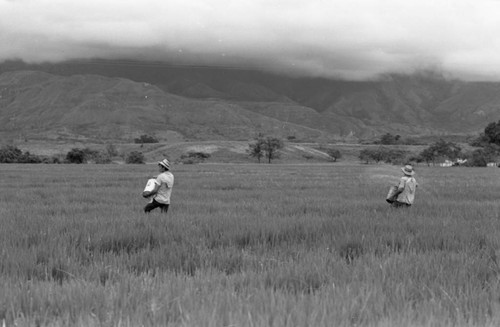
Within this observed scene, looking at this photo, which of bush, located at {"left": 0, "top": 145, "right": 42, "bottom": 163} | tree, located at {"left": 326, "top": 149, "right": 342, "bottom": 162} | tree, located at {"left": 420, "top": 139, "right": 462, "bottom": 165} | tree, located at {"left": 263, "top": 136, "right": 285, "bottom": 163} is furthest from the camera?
tree, located at {"left": 326, "top": 149, "right": 342, "bottom": 162}

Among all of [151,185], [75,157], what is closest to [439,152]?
[75,157]

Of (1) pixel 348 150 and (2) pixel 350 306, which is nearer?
(2) pixel 350 306

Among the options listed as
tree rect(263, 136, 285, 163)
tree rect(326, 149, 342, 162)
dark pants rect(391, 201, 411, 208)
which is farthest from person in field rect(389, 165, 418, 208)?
tree rect(326, 149, 342, 162)

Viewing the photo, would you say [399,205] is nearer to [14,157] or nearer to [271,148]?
[14,157]

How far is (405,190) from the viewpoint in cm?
1420

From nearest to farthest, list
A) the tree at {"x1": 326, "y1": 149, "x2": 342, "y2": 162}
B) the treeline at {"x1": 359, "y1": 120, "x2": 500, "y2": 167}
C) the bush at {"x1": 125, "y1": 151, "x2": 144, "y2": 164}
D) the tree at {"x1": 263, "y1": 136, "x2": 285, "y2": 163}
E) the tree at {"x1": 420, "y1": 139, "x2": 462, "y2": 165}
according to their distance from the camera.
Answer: the bush at {"x1": 125, "y1": 151, "x2": 144, "y2": 164}
the treeline at {"x1": 359, "y1": 120, "x2": 500, "y2": 167}
the tree at {"x1": 420, "y1": 139, "x2": 462, "y2": 165}
the tree at {"x1": 263, "y1": 136, "x2": 285, "y2": 163}
the tree at {"x1": 326, "y1": 149, "x2": 342, "y2": 162}

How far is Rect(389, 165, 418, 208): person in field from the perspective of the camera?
13.8m

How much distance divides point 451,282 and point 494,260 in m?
1.97

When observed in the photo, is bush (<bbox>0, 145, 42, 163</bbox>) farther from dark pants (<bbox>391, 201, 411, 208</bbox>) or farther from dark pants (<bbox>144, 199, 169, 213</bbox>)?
dark pants (<bbox>391, 201, 411, 208</bbox>)

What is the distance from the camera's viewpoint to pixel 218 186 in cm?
2873

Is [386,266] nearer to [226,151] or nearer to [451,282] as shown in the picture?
[451,282]

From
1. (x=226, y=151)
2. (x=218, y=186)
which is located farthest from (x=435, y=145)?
(x=218, y=186)

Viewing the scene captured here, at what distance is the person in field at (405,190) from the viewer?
45.4ft

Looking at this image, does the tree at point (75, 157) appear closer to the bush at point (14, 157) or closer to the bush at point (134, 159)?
the bush at point (14, 157)
